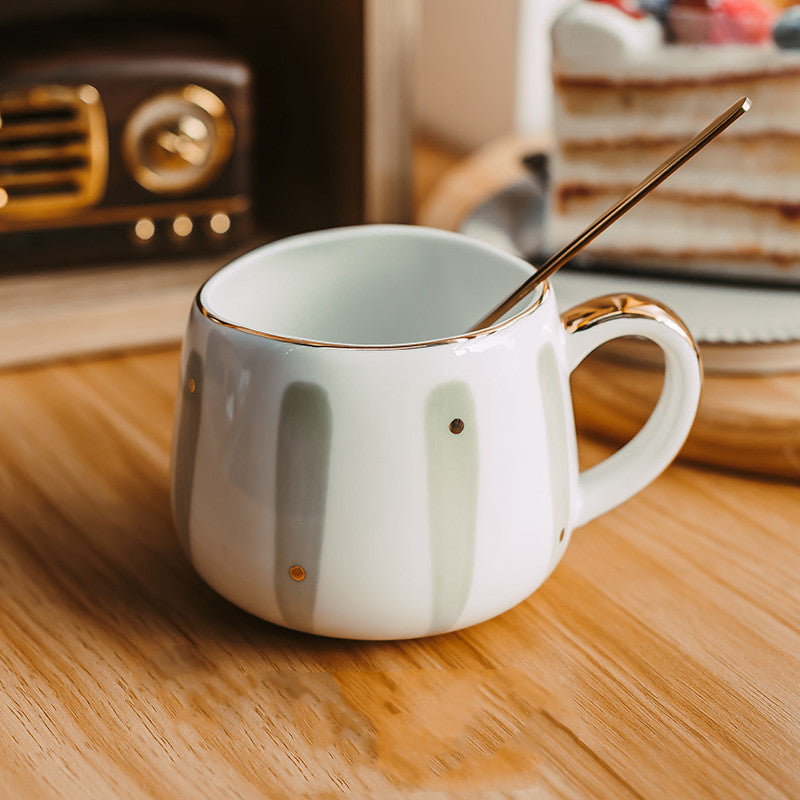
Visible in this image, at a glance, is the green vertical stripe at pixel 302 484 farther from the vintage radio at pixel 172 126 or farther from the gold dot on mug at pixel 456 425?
the vintage radio at pixel 172 126

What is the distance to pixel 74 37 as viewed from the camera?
1.80 feet

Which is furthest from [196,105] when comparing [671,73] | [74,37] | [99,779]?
[99,779]

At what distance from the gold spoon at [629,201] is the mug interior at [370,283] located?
0.08 feet

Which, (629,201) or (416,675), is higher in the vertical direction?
(629,201)

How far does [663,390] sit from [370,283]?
0.12 m

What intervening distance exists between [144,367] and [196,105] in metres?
0.14

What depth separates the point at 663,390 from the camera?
368 mm

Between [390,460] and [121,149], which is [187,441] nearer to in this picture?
[390,460]

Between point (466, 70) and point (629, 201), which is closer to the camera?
point (629, 201)

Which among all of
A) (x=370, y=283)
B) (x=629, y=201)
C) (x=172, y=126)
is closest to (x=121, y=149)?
(x=172, y=126)

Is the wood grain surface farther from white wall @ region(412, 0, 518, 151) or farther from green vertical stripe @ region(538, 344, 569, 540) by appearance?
white wall @ region(412, 0, 518, 151)

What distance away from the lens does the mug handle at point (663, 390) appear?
0.35 meters

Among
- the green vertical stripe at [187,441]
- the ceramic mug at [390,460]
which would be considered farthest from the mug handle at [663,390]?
the green vertical stripe at [187,441]

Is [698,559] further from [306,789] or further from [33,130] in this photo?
[33,130]
